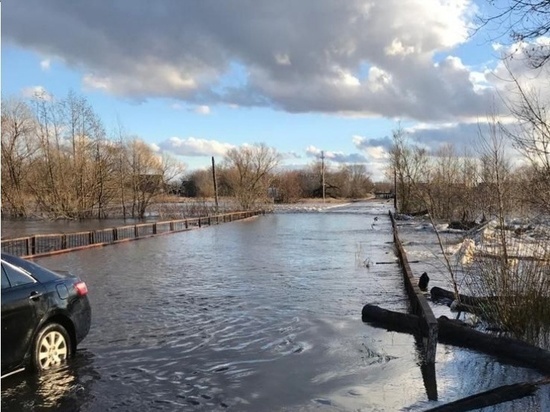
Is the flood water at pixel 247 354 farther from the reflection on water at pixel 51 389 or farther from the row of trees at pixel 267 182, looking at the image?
the row of trees at pixel 267 182

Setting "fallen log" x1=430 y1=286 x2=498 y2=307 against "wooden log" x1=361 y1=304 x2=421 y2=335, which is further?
"wooden log" x1=361 y1=304 x2=421 y2=335

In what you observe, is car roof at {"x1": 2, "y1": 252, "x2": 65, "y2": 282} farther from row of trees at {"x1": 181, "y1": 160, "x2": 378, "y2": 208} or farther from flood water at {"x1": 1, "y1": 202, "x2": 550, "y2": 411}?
row of trees at {"x1": 181, "y1": 160, "x2": 378, "y2": 208}

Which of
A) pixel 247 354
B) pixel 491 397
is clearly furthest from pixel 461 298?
pixel 491 397

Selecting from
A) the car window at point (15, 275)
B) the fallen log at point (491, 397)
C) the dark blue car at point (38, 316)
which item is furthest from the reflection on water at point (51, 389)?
the fallen log at point (491, 397)

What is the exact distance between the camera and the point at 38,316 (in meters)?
6.50

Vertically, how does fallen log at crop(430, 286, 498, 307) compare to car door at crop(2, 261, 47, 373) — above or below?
below

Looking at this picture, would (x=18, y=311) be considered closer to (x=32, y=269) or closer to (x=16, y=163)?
(x=32, y=269)

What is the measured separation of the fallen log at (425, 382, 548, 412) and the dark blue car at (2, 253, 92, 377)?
4270mm

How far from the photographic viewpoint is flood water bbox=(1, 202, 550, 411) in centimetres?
621

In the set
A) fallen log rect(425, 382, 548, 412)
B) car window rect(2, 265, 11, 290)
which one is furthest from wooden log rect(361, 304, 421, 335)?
car window rect(2, 265, 11, 290)

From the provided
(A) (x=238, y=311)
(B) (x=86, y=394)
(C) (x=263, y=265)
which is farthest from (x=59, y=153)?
(B) (x=86, y=394)

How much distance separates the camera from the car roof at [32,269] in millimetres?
6647

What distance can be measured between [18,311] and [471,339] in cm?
594

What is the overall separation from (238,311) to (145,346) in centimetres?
296
